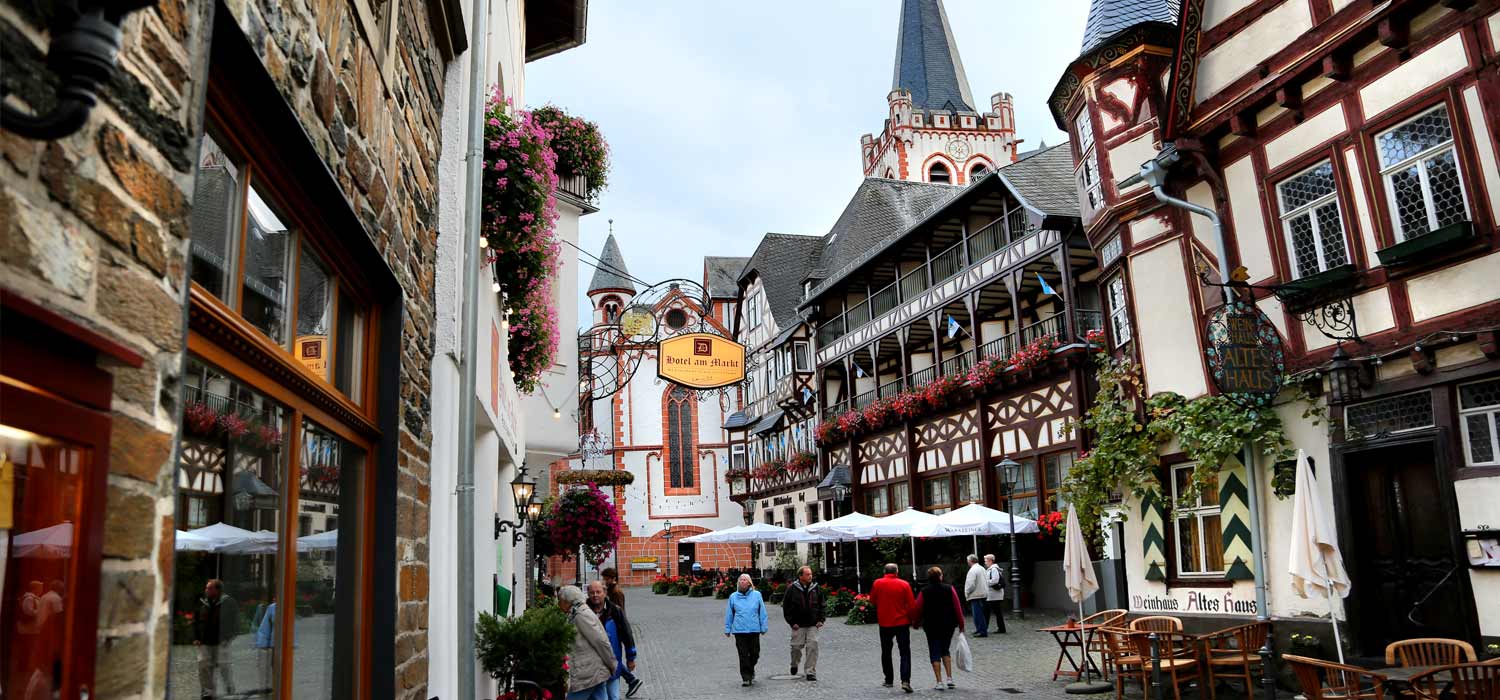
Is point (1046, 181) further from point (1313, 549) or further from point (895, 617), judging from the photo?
point (1313, 549)

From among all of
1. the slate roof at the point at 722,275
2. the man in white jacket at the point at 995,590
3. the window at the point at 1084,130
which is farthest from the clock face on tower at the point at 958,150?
the window at the point at 1084,130

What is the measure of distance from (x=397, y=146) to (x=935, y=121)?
176 ft

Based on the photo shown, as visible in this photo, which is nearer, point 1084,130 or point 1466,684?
point 1466,684

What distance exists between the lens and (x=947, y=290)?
2773cm

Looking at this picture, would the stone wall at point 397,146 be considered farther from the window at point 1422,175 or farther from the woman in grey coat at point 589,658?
the window at point 1422,175

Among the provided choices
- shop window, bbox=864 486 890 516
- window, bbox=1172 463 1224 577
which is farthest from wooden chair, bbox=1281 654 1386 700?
shop window, bbox=864 486 890 516

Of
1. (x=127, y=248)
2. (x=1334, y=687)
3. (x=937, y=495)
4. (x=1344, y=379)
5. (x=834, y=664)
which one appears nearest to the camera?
(x=127, y=248)

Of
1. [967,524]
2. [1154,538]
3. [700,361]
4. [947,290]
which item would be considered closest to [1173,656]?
[1154,538]

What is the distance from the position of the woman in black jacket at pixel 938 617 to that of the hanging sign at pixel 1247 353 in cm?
388

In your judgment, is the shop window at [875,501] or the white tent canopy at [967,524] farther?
the shop window at [875,501]

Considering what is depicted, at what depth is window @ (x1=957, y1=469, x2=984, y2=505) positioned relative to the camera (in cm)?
2689

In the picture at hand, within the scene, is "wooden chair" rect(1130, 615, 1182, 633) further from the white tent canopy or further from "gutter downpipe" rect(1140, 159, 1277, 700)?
the white tent canopy

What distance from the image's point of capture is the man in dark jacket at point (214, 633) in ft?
7.82

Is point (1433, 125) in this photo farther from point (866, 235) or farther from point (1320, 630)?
point (866, 235)
